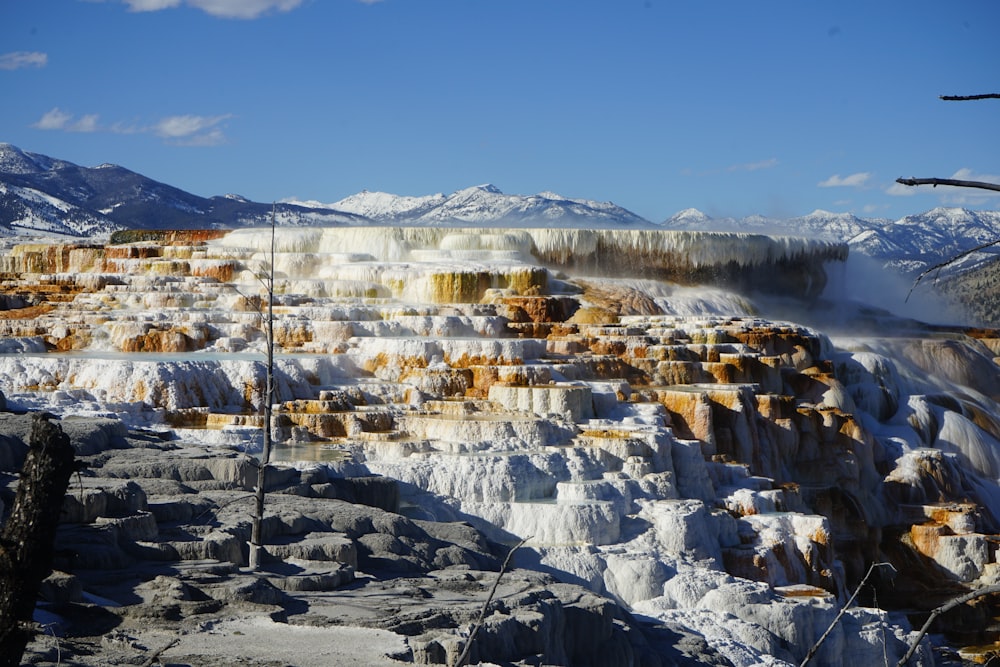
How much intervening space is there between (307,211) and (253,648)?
9035cm

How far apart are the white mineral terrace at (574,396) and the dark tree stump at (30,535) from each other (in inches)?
317

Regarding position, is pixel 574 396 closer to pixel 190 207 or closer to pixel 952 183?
pixel 952 183

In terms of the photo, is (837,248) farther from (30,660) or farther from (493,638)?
(30,660)

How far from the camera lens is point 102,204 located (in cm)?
9781

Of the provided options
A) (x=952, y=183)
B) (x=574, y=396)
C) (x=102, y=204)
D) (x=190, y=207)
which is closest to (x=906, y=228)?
(x=190, y=207)

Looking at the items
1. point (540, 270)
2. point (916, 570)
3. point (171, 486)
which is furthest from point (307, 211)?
point (171, 486)

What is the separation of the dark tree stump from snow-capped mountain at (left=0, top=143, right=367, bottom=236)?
7474 cm

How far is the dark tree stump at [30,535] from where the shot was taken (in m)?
4.11

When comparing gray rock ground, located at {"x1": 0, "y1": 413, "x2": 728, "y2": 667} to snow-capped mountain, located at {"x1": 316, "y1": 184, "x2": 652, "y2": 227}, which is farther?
snow-capped mountain, located at {"x1": 316, "y1": 184, "x2": 652, "y2": 227}

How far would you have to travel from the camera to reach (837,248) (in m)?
39.0

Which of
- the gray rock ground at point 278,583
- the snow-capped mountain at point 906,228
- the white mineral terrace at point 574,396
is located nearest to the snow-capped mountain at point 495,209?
the snow-capped mountain at point 906,228

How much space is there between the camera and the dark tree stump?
411 cm

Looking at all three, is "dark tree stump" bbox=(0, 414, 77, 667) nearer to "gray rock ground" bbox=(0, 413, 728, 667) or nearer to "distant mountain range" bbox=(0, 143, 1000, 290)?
"gray rock ground" bbox=(0, 413, 728, 667)

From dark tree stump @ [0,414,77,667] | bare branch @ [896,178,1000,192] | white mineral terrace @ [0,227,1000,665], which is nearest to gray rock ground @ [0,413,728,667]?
white mineral terrace @ [0,227,1000,665]
